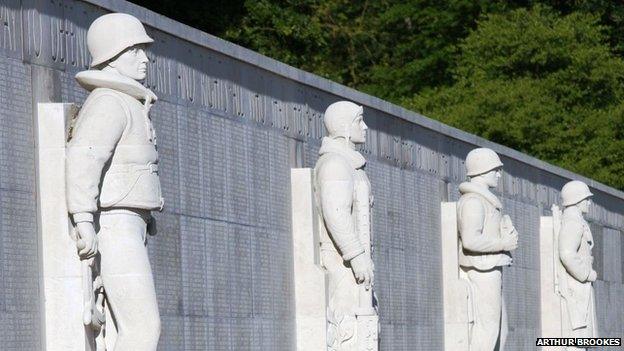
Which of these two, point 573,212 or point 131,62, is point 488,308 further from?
point 131,62

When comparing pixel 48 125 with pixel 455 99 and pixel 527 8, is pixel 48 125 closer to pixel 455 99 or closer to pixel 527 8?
pixel 455 99

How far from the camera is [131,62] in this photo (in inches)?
395

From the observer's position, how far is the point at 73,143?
9828 millimetres

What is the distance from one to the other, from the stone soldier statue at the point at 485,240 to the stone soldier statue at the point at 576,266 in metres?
3.34

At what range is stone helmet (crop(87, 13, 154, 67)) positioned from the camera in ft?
32.6

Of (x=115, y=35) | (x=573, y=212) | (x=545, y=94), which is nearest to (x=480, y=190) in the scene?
(x=573, y=212)

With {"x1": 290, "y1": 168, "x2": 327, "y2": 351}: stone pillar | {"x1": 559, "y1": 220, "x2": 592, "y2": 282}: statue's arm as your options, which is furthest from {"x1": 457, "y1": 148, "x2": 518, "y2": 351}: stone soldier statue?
{"x1": 290, "y1": 168, "x2": 327, "y2": 351}: stone pillar

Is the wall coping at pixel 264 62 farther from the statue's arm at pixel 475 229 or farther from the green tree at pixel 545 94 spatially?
the green tree at pixel 545 94

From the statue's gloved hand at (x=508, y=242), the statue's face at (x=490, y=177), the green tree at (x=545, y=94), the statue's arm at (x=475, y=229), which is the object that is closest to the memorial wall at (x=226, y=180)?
the statue's arm at (x=475, y=229)

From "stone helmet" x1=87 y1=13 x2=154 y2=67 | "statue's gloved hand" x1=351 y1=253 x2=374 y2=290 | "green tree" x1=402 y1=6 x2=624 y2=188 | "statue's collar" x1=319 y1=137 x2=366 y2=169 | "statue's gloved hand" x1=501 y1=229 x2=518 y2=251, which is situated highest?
"green tree" x1=402 y1=6 x2=624 y2=188

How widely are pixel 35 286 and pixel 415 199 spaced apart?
30.6ft

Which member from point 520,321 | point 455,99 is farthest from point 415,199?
point 455,99

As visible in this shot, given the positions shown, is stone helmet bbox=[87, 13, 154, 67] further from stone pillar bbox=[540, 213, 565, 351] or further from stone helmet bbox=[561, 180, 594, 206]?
stone pillar bbox=[540, 213, 565, 351]

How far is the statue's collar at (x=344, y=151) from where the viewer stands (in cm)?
1467
